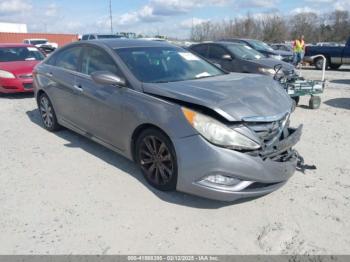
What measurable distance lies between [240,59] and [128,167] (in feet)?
20.4

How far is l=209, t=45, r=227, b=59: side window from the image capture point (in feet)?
32.9

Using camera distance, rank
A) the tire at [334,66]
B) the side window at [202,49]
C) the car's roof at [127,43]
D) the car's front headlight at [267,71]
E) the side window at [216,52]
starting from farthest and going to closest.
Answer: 1. the tire at [334,66]
2. the side window at [202,49]
3. the side window at [216,52]
4. the car's front headlight at [267,71]
5. the car's roof at [127,43]

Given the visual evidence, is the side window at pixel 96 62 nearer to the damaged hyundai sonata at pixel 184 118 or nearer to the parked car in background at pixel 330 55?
the damaged hyundai sonata at pixel 184 118

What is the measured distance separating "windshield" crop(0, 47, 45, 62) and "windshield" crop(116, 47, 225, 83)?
6.74m

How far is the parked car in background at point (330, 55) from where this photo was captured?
16922 mm

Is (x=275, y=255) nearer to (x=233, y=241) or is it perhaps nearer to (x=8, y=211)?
(x=233, y=241)

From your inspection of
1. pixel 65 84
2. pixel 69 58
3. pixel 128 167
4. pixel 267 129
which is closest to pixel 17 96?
pixel 69 58

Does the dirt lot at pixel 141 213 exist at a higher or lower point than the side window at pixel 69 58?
lower

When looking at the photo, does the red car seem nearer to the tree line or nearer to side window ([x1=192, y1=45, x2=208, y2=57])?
side window ([x1=192, y1=45, x2=208, y2=57])

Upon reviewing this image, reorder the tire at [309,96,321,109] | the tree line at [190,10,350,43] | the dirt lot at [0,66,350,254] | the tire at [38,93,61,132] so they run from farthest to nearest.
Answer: the tree line at [190,10,350,43] < the tire at [309,96,321,109] < the tire at [38,93,61,132] < the dirt lot at [0,66,350,254]

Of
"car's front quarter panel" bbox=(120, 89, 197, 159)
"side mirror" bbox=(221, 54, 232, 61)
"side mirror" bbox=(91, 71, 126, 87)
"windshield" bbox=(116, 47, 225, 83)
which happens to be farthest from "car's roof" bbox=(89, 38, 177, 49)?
"side mirror" bbox=(221, 54, 232, 61)

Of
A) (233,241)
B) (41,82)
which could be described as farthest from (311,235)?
(41,82)

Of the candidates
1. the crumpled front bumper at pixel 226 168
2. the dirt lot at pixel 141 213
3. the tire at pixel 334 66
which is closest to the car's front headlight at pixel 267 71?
the dirt lot at pixel 141 213

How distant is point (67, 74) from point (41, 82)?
3.42ft
